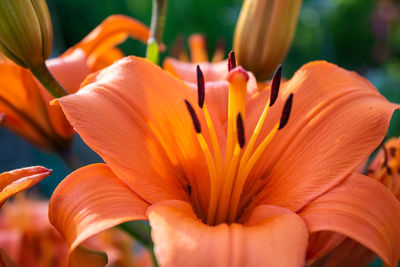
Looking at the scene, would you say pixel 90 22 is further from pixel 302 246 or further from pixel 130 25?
pixel 302 246

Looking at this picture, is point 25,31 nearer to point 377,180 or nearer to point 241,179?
point 241,179

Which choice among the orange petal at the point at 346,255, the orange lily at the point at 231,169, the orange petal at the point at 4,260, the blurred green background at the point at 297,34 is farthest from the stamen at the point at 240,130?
the blurred green background at the point at 297,34

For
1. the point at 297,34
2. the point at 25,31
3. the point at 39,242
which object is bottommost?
the point at 297,34

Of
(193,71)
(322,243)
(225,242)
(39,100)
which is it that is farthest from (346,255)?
(39,100)

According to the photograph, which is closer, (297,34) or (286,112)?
(286,112)

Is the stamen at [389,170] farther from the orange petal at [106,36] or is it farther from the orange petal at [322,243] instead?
the orange petal at [106,36]

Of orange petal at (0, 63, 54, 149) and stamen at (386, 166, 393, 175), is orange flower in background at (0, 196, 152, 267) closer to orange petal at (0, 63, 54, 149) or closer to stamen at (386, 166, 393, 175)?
orange petal at (0, 63, 54, 149)
